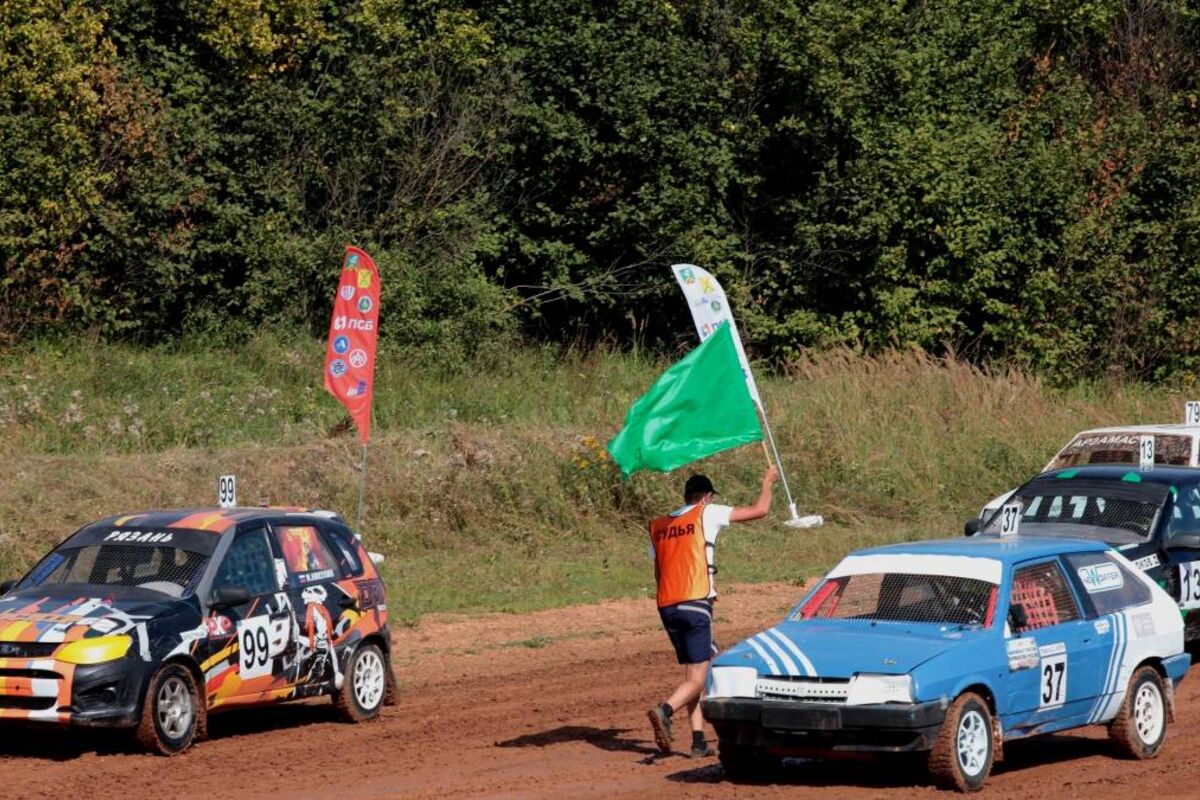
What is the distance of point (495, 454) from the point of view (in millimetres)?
24859

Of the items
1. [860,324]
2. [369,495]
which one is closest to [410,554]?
[369,495]

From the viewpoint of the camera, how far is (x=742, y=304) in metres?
34.4

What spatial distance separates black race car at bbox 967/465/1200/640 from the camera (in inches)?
631

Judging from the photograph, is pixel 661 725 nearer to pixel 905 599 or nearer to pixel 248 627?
pixel 905 599

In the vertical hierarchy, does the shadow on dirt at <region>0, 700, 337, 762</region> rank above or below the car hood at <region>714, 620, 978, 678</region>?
below

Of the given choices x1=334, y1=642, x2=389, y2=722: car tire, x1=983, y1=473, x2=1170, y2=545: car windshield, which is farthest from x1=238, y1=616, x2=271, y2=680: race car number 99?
x1=983, y1=473, x2=1170, y2=545: car windshield

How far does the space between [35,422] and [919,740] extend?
661 inches

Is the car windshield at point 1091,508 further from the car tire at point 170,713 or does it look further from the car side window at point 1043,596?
the car tire at point 170,713

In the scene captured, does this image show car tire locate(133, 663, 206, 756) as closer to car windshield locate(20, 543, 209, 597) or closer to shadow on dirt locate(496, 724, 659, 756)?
car windshield locate(20, 543, 209, 597)

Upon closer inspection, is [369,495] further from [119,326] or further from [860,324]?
[860,324]

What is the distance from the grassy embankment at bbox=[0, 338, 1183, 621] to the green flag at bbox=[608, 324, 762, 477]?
6.65 meters

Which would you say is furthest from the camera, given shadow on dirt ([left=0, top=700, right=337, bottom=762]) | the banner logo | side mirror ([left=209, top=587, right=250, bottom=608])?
the banner logo

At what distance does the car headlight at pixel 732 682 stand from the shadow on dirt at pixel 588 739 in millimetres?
1642

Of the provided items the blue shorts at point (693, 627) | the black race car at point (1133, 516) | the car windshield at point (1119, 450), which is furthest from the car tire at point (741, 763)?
the car windshield at point (1119, 450)
